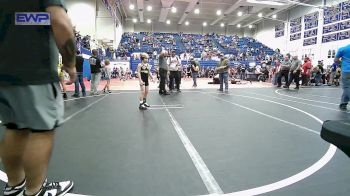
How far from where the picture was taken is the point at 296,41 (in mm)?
29297

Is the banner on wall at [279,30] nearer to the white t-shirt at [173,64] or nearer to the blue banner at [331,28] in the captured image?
the blue banner at [331,28]

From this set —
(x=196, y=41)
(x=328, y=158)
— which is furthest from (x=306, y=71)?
(x=196, y=41)

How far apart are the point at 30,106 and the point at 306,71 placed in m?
16.6

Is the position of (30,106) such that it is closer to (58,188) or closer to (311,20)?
(58,188)

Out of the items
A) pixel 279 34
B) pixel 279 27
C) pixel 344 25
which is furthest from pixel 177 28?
pixel 344 25

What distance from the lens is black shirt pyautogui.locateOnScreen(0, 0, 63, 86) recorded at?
156 cm

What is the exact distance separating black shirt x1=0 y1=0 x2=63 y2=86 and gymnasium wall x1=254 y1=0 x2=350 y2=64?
24.9 m

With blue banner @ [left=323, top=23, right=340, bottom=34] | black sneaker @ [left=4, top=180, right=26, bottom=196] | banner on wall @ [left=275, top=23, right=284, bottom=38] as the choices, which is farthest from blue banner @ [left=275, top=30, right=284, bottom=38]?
black sneaker @ [left=4, top=180, right=26, bottom=196]

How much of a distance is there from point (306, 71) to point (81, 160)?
15.7m

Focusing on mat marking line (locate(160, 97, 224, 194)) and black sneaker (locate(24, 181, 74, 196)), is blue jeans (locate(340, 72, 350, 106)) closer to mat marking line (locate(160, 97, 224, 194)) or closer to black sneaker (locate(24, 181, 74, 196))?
mat marking line (locate(160, 97, 224, 194))

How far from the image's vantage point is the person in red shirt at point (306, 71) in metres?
15.2

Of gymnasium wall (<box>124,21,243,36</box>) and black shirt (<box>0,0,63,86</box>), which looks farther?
gymnasium wall (<box>124,21,243,36</box>)

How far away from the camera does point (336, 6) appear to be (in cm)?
2258

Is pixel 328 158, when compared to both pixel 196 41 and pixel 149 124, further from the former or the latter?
pixel 196 41
